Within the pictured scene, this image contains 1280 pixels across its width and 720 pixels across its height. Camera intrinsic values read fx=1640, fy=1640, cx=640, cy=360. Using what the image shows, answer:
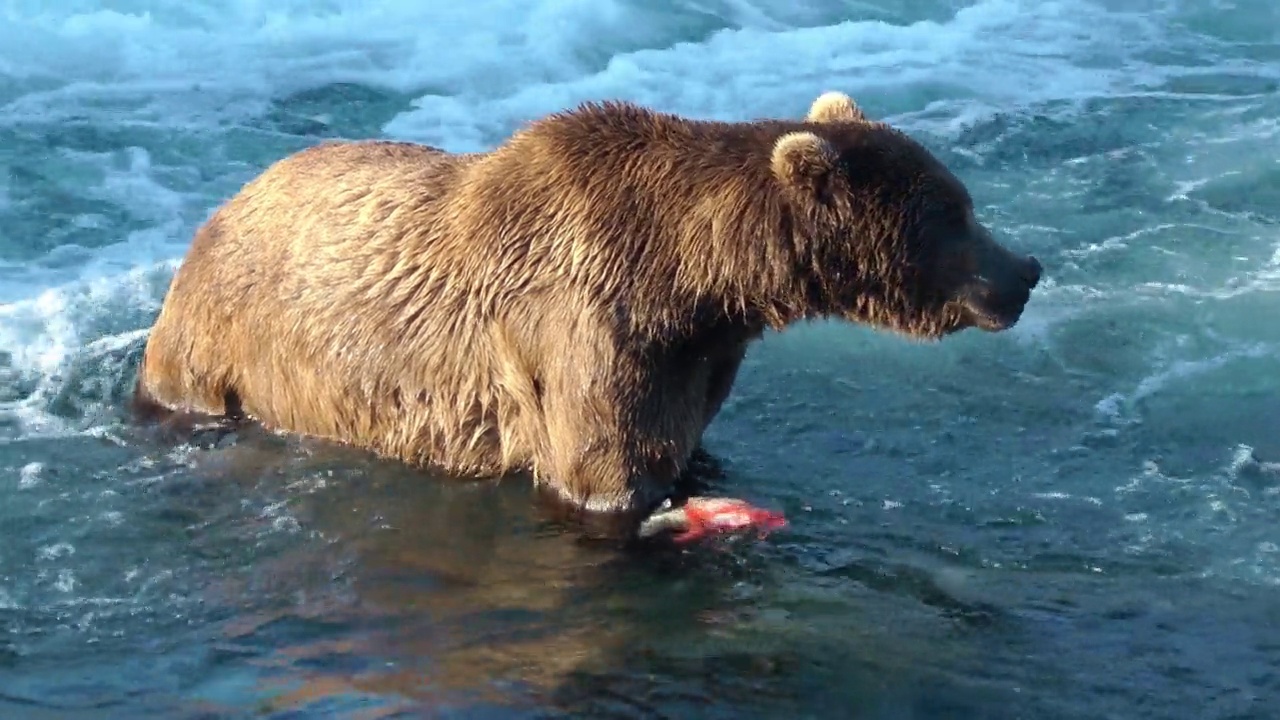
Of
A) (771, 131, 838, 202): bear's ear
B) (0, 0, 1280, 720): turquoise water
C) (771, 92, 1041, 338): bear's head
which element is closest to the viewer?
(0, 0, 1280, 720): turquoise water

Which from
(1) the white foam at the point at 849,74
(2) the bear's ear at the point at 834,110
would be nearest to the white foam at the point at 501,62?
(1) the white foam at the point at 849,74

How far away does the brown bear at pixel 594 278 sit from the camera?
7340 mm

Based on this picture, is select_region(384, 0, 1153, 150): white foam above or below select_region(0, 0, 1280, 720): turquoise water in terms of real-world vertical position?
above

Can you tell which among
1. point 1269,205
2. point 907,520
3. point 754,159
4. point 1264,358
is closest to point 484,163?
point 754,159

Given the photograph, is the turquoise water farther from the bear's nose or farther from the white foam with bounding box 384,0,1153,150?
the white foam with bounding box 384,0,1153,150

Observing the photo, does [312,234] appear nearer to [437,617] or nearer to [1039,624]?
[437,617]

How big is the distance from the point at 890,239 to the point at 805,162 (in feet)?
1.81

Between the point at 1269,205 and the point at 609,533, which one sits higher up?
the point at 1269,205

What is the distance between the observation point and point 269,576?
728 centimetres

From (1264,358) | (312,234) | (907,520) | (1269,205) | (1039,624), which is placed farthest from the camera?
(1269,205)

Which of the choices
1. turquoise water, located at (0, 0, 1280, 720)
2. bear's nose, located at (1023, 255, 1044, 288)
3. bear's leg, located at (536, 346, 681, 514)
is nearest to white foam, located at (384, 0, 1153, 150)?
turquoise water, located at (0, 0, 1280, 720)

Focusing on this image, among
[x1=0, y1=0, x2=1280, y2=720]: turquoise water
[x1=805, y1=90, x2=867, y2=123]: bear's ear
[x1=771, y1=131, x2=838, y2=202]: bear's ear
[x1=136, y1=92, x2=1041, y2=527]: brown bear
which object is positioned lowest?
[x1=0, y1=0, x2=1280, y2=720]: turquoise water

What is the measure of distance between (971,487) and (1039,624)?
1.43 meters

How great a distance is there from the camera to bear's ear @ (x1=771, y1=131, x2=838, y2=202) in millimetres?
7160
